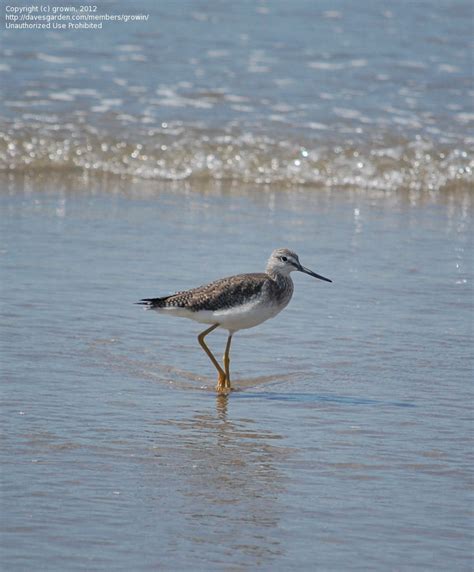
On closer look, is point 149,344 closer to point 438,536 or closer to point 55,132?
point 438,536

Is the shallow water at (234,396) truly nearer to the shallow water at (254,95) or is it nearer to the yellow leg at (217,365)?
the yellow leg at (217,365)

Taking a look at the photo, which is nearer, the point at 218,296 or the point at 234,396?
the point at 234,396

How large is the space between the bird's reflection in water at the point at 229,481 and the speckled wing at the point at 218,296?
0.74 meters

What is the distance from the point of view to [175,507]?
4.63 m

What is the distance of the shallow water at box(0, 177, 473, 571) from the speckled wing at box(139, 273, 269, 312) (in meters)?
0.38

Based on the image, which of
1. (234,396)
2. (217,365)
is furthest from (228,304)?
(234,396)

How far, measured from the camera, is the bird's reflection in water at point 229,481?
14.4 feet

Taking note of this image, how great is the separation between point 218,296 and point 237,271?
187cm

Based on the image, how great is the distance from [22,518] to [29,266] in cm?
422

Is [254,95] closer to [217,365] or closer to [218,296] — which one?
[218,296]

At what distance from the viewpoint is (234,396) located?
6301 mm

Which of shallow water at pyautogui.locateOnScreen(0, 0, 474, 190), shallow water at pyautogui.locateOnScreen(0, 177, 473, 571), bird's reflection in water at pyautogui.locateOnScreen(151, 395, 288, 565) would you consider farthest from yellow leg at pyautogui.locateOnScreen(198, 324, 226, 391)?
shallow water at pyautogui.locateOnScreen(0, 0, 474, 190)

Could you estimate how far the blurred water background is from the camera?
459 centimetres

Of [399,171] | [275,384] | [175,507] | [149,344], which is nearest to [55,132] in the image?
[399,171]
